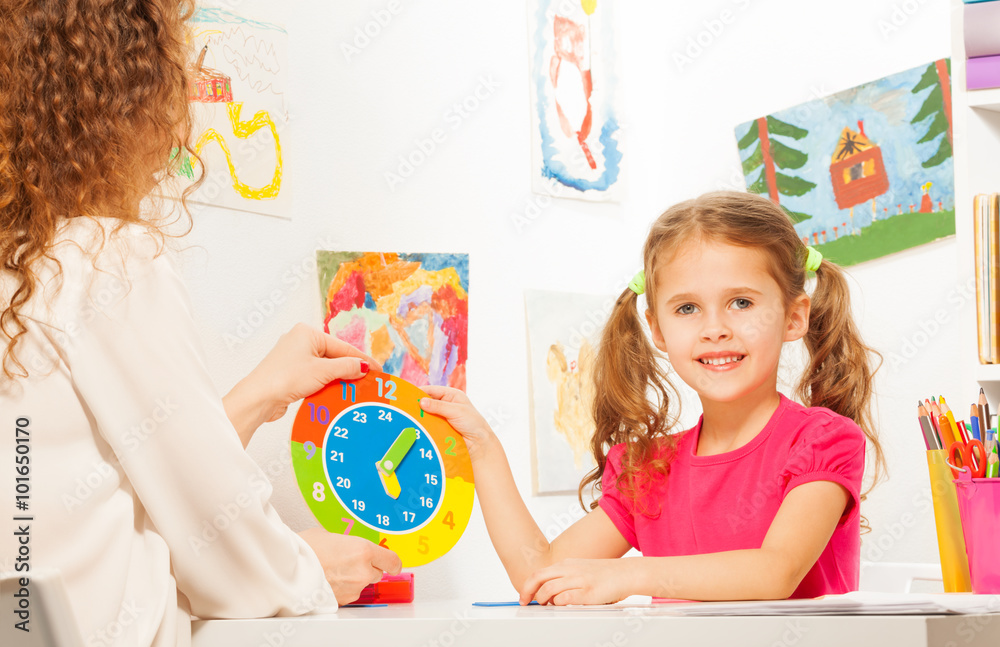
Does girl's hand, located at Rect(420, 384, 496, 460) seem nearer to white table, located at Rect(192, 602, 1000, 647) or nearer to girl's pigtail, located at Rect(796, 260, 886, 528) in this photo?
white table, located at Rect(192, 602, 1000, 647)

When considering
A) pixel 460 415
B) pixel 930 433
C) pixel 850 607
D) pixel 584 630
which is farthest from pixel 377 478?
pixel 930 433

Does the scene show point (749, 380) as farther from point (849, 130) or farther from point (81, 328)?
point (849, 130)

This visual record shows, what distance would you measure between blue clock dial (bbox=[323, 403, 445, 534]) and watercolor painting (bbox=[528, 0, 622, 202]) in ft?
2.39

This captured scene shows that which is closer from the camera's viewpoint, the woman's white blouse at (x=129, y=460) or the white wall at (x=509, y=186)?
the woman's white blouse at (x=129, y=460)

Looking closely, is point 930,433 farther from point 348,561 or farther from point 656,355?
point 348,561

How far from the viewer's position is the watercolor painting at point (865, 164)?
1477 mm

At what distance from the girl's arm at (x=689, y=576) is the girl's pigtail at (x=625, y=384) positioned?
0.29 meters

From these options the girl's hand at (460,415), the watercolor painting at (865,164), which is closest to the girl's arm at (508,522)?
the girl's hand at (460,415)

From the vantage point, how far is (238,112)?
113 centimetres

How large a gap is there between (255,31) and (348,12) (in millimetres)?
163

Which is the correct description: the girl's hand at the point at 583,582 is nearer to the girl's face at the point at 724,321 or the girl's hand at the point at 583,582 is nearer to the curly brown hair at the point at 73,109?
the girl's face at the point at 724,321

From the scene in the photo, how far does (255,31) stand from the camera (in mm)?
1152

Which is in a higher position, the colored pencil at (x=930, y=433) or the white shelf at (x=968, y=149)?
the white shelf at (x=968, y=149)

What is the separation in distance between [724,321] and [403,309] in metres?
0.48
